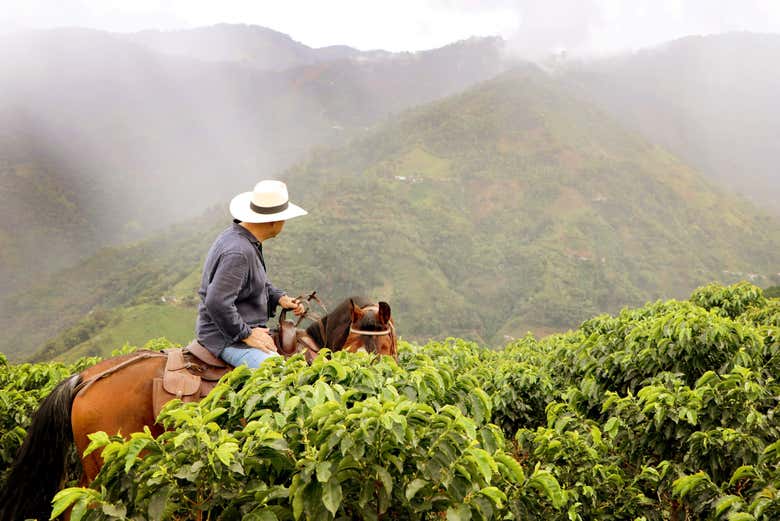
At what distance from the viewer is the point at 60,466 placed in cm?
396

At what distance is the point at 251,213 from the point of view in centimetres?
461

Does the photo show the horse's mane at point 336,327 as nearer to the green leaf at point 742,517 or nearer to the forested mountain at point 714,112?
the green leaf at point 742,517

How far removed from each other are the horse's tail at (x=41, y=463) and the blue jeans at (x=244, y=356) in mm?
1099

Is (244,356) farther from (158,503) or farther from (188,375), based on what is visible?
(158,503)

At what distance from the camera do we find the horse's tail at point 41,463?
3.86 m

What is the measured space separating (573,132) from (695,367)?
14787cm

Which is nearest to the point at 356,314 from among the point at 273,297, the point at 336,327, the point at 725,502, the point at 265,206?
the point at 336,327

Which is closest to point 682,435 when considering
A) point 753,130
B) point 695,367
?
point 695,367

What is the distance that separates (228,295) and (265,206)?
2.80 ft

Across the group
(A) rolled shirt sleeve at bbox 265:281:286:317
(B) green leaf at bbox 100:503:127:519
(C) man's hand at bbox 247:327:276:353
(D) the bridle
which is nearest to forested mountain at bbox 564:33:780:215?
(D) the bridle

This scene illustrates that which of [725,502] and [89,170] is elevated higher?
[725,502]

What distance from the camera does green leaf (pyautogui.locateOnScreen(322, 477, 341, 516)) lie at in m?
2.10

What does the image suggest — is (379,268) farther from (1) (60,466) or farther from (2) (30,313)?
(1) (60,466)

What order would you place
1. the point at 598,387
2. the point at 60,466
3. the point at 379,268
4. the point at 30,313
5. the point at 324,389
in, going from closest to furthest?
1. the point at 324,389
2. the point at 60,466
3. the point at 598,387
4. the point at 379,268
5. the point at 30,313
